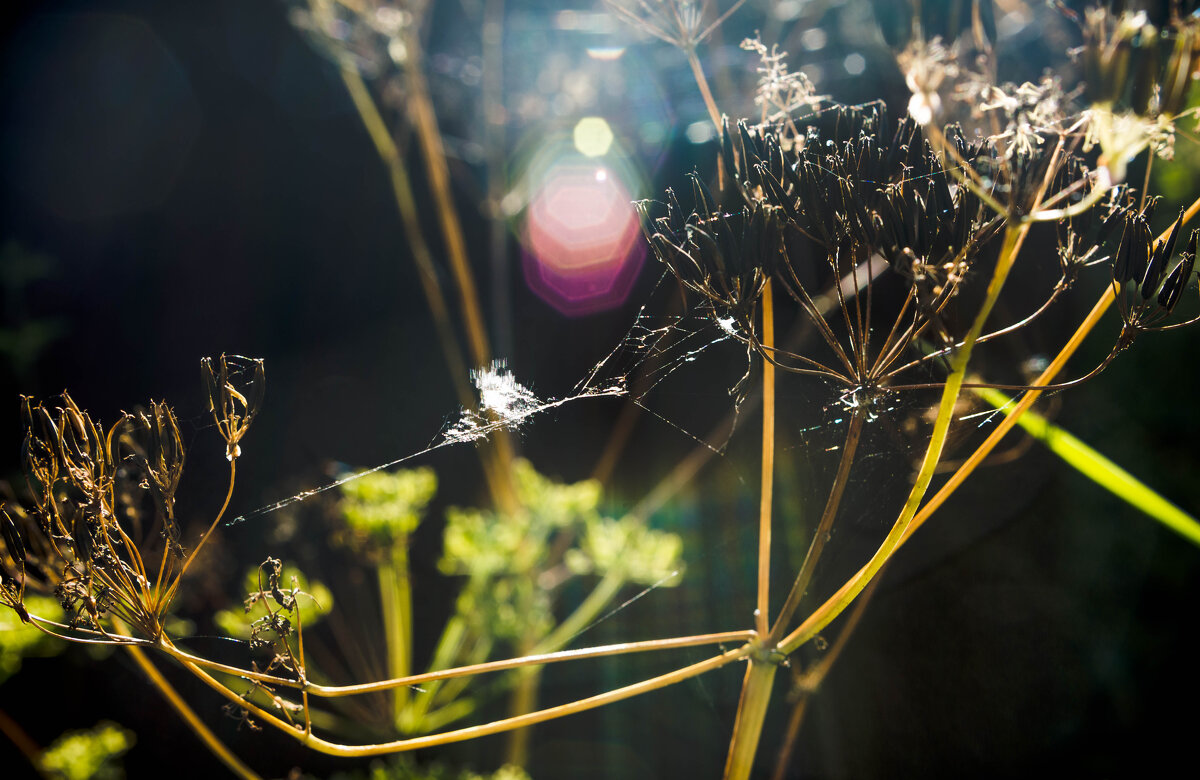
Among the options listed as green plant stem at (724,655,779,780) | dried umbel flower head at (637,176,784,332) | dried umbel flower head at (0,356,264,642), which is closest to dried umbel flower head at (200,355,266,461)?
dried umbel flower head at (0,356,264,642)

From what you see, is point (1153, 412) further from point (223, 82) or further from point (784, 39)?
point (223, 82)

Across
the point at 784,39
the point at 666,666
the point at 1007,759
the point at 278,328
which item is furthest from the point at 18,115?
the point at 1007,759

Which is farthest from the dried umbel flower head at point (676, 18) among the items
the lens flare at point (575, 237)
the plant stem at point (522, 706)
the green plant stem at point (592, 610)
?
the plant stem at point (522, 706)

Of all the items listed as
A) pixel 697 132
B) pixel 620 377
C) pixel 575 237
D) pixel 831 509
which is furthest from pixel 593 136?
pixel 831 509

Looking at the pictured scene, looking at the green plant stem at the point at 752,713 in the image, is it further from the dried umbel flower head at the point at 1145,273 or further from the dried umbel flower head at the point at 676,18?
the dried umbel flower head at the point at 676,18

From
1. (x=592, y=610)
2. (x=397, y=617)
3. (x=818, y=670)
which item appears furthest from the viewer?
(x=592, y=610)

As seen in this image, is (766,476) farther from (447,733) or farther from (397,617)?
(397,617)
